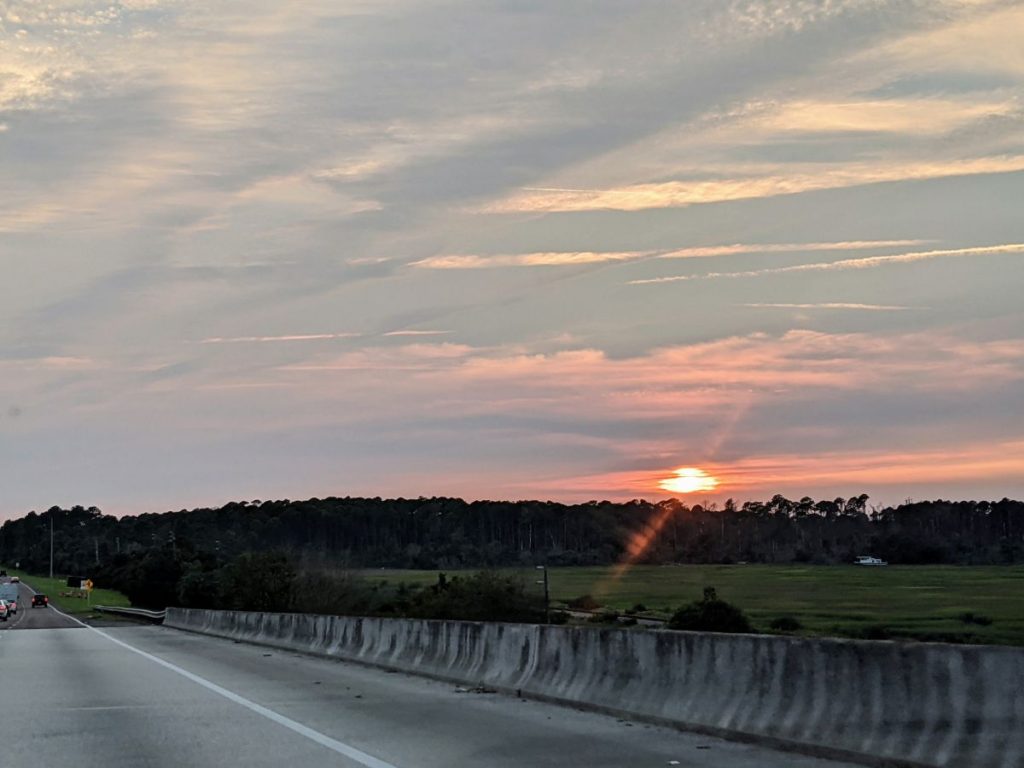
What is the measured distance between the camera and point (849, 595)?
140m

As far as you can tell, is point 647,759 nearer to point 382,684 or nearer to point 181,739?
point 181,739

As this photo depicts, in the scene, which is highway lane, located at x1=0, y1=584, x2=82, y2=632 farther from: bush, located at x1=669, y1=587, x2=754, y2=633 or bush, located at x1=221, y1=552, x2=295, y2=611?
bush, located at x1=669, y1=587, x2=754, y2=633

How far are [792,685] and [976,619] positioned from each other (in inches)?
3623

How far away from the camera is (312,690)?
1944 centimetres

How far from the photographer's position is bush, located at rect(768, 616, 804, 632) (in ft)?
306

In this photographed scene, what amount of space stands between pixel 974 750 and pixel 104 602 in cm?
14732

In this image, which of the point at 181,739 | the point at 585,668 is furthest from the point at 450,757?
the point at 585,668

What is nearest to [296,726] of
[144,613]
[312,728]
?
[312,728]

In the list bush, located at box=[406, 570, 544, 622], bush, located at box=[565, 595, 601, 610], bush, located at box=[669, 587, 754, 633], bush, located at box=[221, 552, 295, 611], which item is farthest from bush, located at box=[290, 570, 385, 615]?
bush, located at box=[565, 595, 601, 610]

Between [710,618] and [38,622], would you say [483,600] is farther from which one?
[38,622]

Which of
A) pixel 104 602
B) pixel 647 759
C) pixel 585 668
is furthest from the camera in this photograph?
pixel 104 602

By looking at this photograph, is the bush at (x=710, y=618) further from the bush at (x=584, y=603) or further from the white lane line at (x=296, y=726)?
the white lane line at (x=296, y=726)

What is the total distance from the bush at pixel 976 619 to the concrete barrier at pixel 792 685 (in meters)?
81.7

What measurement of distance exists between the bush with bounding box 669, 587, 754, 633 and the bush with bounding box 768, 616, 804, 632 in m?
11.1
